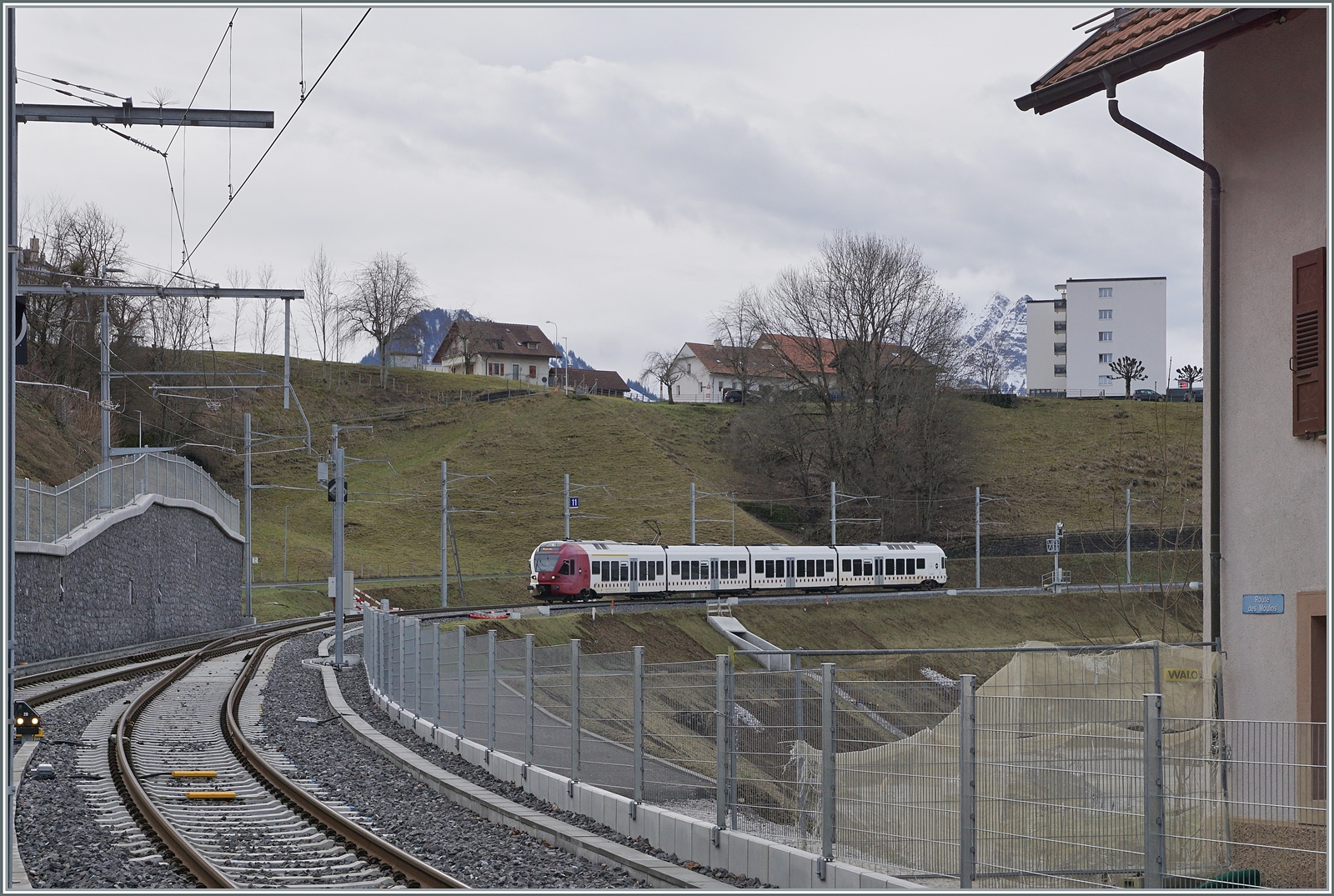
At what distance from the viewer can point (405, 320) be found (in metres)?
119

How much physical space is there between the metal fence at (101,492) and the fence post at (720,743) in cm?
1793

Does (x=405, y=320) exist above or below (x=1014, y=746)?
above

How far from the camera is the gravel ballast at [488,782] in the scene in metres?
9.55

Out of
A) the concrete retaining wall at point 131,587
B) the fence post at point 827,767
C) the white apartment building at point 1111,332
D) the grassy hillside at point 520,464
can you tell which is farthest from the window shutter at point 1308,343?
the white apartment building at point 1111,332

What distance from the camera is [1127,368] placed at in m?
115

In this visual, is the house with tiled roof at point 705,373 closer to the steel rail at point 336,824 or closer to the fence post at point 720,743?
the steel rail at point 336,824

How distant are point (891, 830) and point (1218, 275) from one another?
252 inches

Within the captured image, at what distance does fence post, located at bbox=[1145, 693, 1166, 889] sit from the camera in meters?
6.78

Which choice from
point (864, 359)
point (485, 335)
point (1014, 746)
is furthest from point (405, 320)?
point (1014, 746)

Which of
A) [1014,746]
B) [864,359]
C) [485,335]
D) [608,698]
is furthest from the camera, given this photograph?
[485,335]

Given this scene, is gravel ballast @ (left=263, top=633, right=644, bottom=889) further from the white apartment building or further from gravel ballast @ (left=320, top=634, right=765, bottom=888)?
the white apartment building

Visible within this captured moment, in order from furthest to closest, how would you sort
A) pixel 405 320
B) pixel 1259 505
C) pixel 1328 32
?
pixel 405 320 → pixel 1259 505 → pixel 1328 32

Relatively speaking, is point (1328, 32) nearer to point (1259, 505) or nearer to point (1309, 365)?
point (1309, 365)

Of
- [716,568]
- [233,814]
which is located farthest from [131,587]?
[716,568]
